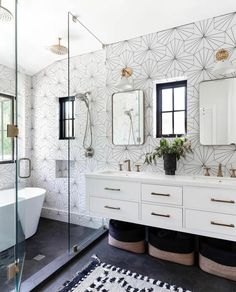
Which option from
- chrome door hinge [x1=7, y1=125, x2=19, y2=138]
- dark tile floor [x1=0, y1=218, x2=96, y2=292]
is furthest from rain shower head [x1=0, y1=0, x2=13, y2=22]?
dark tile floor [x1=0, y1=218, x2=96, y2=292]

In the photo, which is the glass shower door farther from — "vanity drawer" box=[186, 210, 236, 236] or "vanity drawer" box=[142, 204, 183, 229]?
"vanity drawer" box=[186, 210, 236, 236]

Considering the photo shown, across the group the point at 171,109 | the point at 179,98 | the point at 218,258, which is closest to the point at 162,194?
the point at 218,258

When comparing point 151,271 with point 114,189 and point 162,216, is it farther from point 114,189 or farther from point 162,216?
point 114,189

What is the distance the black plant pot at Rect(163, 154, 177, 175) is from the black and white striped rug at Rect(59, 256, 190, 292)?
98 centimetres

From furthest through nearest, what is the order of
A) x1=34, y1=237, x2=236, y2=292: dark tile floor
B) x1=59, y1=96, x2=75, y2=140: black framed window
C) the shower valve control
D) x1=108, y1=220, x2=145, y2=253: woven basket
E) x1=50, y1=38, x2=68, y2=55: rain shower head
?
x1=59, y1=96, x2=75, y2=140: black framed window < the shower valve control < x1=50, y1=38, x2=68, y2=55: rain shower head < x1=108, y1=220, x2=145, y2=253: woven basket < x1=34, y1=237, x2=236, y2=292: dark tile floor

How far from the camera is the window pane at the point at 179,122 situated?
2.20 metres

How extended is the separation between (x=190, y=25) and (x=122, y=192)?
74.0 inches

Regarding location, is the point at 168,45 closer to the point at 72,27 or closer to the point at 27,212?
the point at 72,27

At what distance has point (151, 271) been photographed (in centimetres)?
182

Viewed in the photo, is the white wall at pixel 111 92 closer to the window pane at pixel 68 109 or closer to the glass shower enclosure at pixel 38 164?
the glass shower enclosure at pixel 38 164

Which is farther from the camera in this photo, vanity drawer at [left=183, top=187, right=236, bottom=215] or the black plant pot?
the black plant pot

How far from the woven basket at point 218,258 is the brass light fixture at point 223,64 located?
159 centimetres

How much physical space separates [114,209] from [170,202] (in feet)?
1.89

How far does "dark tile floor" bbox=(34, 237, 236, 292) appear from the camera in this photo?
163 cm
